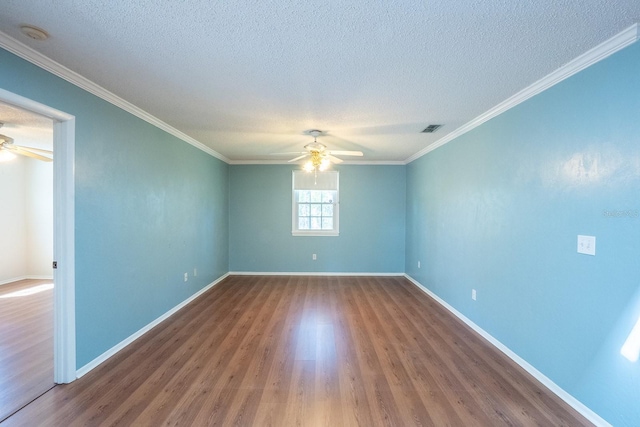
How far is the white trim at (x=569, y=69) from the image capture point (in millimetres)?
1570

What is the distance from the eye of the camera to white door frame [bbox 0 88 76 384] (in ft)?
6.70

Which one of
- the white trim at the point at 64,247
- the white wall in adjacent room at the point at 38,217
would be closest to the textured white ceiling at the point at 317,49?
the white trim at the point at 64,247

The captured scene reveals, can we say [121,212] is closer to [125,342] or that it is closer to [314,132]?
[125,342]

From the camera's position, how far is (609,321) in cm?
166

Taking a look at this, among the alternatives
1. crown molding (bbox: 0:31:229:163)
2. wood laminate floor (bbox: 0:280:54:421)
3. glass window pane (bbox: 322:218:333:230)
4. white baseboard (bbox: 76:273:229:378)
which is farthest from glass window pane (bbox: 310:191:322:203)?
wood laminate floor (bbox: 0:280:54:421)

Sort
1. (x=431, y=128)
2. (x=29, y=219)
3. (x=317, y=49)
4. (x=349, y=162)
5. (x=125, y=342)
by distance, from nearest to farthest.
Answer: (x=317, y=49) < (x=125, y=342) < (x=431, y=128) < (x=29, y=219) < (x=349, y=162)

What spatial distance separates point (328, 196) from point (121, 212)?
382cm

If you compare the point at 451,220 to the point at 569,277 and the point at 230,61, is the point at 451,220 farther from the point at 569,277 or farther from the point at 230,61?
the point at 230,61

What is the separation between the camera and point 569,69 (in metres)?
1.91

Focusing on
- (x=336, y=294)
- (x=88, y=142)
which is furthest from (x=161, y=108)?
(x=336, y=294)

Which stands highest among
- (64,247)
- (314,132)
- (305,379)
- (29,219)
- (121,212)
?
(314,132)

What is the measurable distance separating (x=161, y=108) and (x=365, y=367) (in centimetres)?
323

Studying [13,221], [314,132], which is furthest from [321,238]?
[13,221]

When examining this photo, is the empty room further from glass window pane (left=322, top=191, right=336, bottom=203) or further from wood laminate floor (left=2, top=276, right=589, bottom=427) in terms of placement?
glass window pane (left=322, top=191, right=336, bottom=203)
